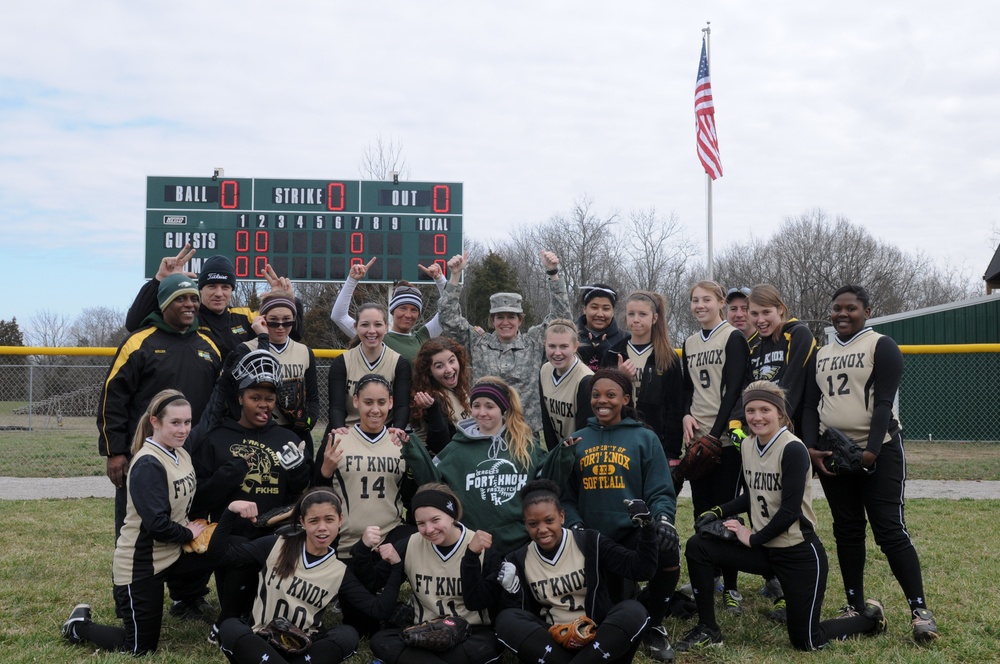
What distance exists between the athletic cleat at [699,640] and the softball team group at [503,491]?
0.01 m

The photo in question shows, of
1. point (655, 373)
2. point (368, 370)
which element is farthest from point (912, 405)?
point (368, 370)

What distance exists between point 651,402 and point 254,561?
2479 mm

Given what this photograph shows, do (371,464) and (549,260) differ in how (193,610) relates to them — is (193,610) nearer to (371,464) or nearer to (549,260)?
(371,464)

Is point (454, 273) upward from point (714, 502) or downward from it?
upward

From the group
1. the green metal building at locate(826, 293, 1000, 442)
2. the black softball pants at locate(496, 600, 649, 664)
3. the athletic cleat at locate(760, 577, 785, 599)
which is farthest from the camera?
the green metal building at locate(826, 293, 1000, 442)

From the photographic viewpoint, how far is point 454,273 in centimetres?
602

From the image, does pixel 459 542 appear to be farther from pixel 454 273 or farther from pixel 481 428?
pixel 454 273

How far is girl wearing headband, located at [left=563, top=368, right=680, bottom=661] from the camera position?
14.3ft

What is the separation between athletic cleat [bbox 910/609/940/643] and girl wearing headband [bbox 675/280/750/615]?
98cm

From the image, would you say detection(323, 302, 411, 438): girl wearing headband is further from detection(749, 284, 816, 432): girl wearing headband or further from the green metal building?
the green metal building

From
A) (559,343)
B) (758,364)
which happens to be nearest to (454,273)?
(559,343)

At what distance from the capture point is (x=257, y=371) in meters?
4.70

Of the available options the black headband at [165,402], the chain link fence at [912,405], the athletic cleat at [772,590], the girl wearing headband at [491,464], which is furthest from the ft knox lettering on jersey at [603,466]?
the chain link fence at [912,405]

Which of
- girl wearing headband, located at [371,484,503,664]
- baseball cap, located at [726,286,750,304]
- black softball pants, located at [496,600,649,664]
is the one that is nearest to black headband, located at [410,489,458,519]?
girl wearing headband, located at [371,484,503,664]
